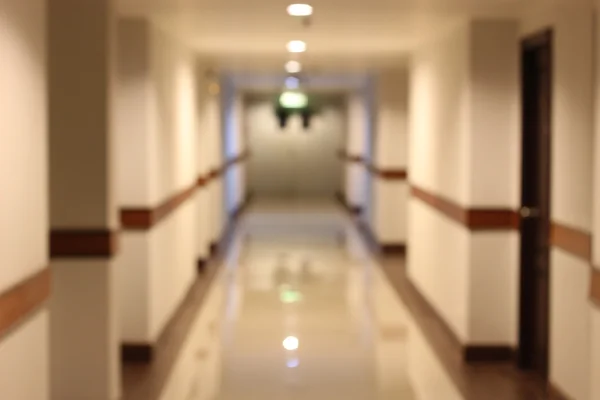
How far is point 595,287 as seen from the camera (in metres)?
5.03

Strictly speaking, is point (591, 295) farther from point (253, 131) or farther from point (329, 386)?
point (253, 131)

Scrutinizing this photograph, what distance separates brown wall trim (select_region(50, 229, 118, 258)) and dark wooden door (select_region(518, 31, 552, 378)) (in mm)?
3207

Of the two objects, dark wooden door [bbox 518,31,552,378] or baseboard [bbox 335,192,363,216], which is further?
baseboard [bbox 335,192,363,216]

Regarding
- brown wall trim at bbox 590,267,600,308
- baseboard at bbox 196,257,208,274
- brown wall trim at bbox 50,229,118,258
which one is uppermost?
brown wall trim at bbox 50,229,118,258

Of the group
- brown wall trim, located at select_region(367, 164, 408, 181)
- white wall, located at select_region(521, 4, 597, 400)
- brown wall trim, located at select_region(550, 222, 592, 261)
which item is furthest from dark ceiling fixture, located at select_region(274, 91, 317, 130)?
brown wall trim, located at select_region(550, 222, 592, 261)

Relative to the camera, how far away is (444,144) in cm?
888

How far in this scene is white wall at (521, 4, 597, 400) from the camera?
5.85m

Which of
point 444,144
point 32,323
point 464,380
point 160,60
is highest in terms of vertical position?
point 160,60

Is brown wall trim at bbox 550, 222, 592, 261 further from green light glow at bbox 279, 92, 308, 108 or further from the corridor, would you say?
green light glow at bbox 279, 92, 308, 108

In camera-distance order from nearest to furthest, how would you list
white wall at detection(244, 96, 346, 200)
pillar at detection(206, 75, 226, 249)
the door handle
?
1. the door handle
2. pillar at detection(206, 75, 226, 249)
3. white wall at detection(244, 96, 346, 200)

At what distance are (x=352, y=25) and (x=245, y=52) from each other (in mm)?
3101

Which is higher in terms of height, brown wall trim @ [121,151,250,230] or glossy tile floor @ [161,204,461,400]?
brown wall trim @ [121,151,250,230]

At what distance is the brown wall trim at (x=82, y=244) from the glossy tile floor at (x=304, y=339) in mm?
1205

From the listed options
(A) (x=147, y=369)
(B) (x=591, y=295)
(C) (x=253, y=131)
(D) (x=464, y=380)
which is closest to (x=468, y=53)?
(D) (x=464, y=380)
